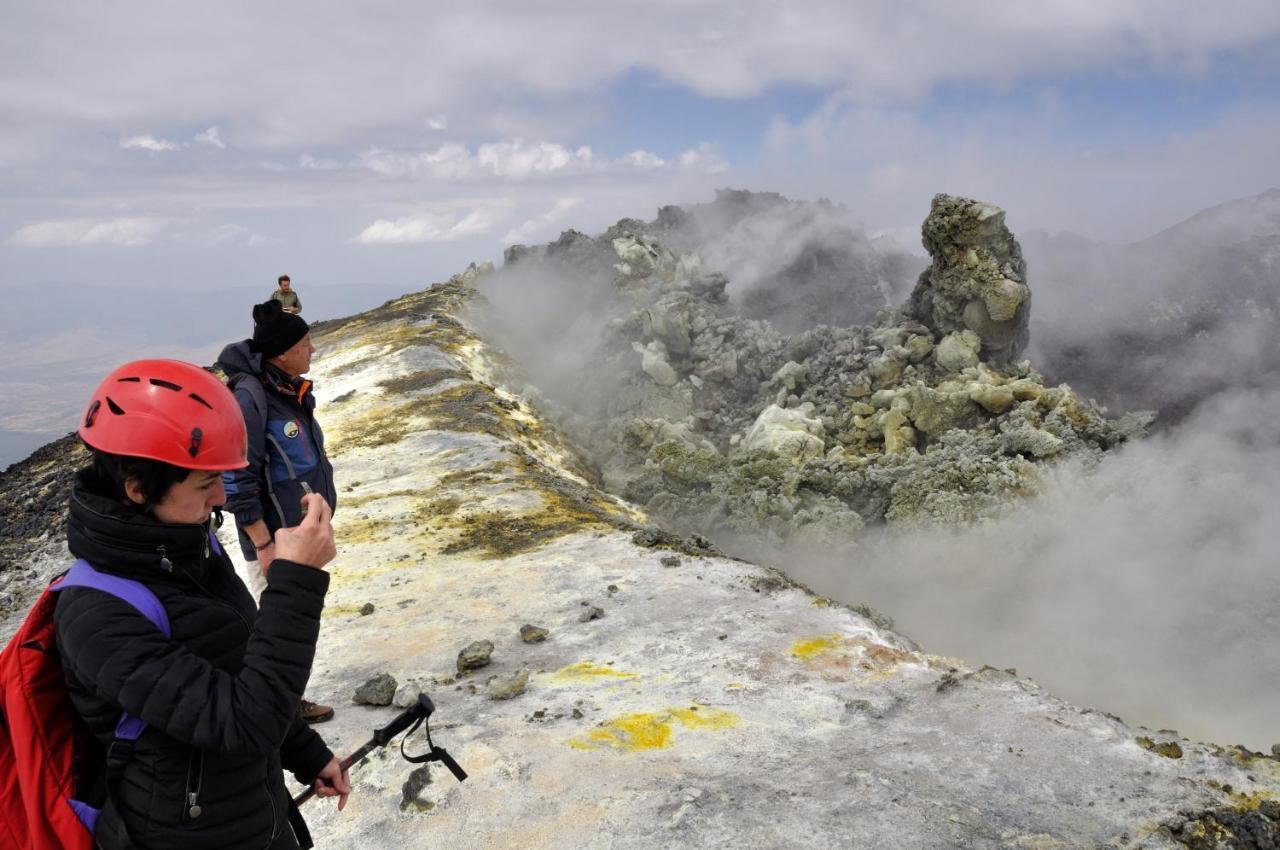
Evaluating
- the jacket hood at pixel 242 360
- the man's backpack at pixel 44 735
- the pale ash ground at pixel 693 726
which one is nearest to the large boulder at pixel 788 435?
the pale ash ground at pixel 693 726

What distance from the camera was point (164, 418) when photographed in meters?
2.71

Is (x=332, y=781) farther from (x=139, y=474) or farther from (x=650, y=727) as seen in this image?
(x=650, y=727)

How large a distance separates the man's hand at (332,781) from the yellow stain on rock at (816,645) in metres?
5.11

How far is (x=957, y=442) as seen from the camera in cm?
2044

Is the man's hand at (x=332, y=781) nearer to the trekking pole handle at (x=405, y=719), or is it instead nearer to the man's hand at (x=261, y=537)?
the trekking pole handle at (x=405, y=719)

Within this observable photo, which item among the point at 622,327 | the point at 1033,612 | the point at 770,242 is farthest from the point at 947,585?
the point at 770,242

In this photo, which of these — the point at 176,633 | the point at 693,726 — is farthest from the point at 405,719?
the point at 693,726

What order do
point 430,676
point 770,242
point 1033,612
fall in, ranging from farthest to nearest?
1. point 770,242
2. point 1033,612
3. point 430,676

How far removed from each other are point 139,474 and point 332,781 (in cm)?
160

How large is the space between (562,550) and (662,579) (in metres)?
1.87

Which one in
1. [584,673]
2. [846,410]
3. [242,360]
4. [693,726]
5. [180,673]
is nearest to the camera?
[180,673]

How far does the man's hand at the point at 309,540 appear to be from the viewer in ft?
8.91

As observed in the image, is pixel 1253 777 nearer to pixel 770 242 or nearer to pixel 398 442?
pixel 398 442

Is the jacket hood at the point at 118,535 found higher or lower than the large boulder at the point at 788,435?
higher
